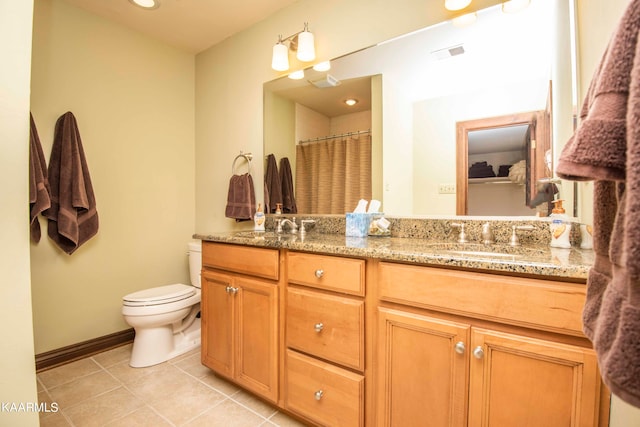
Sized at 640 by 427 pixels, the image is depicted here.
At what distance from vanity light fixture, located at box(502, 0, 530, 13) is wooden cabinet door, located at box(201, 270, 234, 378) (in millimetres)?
1850

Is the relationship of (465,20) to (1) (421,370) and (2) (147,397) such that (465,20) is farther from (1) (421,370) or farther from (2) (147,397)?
(2) (147,397)

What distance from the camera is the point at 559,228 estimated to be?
1112 millimetres

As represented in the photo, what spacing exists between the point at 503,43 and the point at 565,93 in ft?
1.16

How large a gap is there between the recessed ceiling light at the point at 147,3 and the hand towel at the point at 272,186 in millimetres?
1246

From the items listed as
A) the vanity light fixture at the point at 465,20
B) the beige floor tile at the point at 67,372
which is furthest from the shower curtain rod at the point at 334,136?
the beige floor tile at the point at 67,372

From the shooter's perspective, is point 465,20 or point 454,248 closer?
point 454,248

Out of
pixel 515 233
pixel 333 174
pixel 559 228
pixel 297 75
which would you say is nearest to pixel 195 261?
pixel 333 174

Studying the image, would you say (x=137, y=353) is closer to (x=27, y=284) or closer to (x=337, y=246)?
(x=27, y=284)

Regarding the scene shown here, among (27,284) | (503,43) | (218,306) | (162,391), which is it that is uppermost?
(503,43)

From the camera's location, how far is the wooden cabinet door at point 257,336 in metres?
1.35

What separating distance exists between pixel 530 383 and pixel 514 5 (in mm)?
1507

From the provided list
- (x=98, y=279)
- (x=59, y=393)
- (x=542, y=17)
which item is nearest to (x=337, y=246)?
(x=542, y=17)

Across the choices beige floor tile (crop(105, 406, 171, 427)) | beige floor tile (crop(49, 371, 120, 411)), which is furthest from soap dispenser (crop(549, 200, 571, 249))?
beige floor tile (crop(49, 371, 120, 411))

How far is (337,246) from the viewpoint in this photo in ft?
3.81
